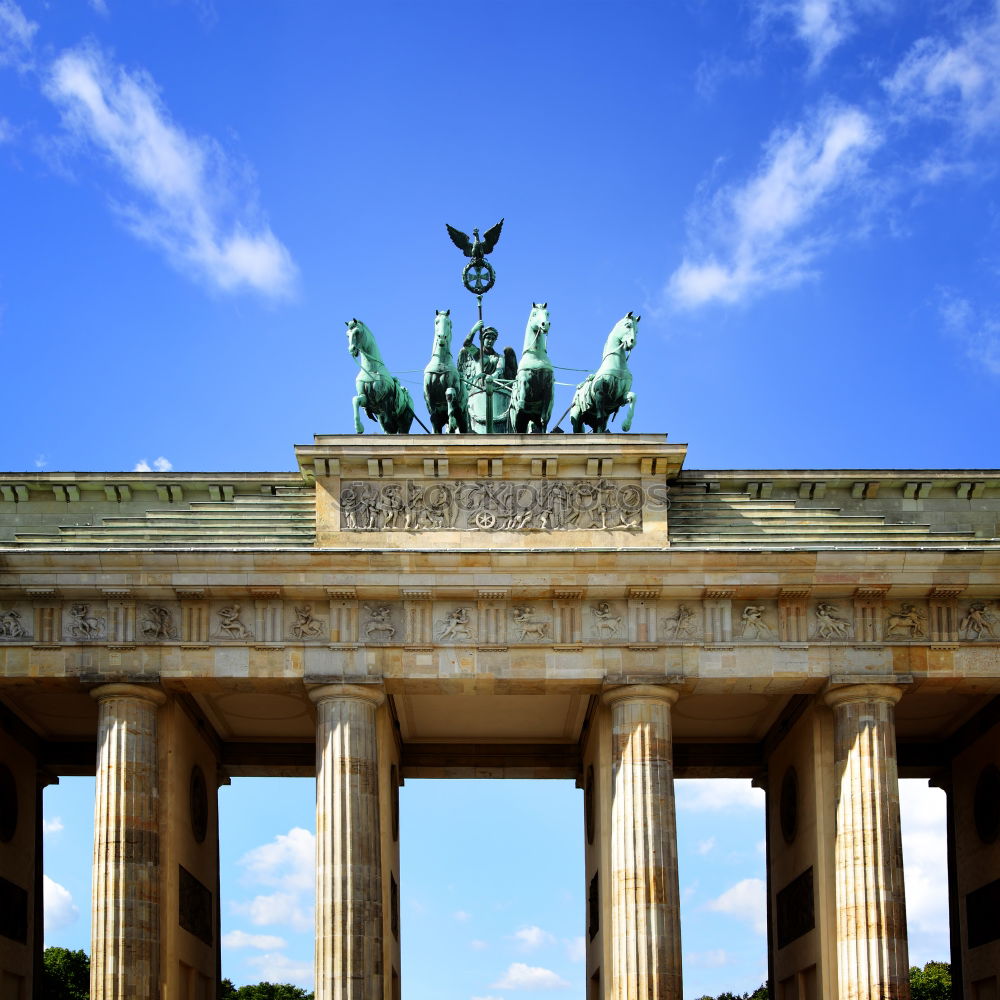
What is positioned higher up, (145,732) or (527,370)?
(527,370)

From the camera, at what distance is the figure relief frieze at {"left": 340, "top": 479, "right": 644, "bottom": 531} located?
37.8 meters

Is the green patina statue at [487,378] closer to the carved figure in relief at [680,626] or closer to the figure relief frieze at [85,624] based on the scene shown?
the carved figure in relief at [680,626]

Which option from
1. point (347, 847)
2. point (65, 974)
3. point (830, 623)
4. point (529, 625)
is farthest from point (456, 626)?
point (65, 974)

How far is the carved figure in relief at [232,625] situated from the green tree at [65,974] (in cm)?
3434

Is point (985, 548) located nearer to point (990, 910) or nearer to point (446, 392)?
point (990, 910)

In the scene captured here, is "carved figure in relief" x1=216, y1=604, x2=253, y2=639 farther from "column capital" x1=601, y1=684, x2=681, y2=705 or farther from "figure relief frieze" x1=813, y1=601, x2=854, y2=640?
"figure relief frieze" x1=813, y1=601, x2=854, y2=640

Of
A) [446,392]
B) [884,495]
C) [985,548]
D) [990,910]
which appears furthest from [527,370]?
[990,910]

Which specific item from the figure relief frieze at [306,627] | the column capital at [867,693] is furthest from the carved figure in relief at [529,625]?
the column capital at [867,693]

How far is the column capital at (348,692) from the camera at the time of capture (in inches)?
1433

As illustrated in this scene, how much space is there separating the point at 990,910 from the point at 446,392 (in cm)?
1835

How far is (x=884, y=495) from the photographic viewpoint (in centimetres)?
3897

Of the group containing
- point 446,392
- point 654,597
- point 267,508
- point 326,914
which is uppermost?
point 446,392

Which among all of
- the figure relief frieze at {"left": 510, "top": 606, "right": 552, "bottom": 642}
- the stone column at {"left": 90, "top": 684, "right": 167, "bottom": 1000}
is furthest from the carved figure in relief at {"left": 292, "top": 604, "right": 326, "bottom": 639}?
the figure relief frieze at {"left": 510, "top": 606, "right": 552, "bottom": 642}

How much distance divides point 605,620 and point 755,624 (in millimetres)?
3325
